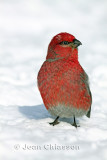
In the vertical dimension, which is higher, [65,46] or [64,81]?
[65,46]

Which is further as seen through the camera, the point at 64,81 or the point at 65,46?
the point at 65,46

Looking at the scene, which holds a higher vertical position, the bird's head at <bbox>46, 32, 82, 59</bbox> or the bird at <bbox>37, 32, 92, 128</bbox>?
the bird's head at <bbox>46, 32, 82, 59</bbox>

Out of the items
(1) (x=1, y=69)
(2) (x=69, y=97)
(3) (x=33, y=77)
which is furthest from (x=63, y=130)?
(1) (x=1, y=69)

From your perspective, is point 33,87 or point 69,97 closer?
point 69,97

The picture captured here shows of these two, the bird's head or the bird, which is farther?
the bird's head

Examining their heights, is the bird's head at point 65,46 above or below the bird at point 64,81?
above

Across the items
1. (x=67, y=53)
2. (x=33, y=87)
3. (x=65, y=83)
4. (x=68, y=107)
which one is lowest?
(x=33, y=87)

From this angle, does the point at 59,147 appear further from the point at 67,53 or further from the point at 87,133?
the point at 67,53

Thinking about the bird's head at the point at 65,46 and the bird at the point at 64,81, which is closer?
the bird at the point at 64,81
